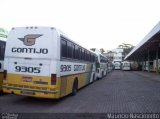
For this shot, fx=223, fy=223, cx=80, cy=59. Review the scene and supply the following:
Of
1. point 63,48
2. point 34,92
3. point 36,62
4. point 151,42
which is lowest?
point 34,92

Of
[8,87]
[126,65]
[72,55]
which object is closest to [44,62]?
[8,87]

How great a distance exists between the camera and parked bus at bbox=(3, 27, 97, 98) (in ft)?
28.1

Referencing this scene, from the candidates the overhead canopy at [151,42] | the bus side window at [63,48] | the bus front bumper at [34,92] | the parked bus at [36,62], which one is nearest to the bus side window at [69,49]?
the bus side window at [63,48]

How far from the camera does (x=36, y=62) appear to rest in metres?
8.84

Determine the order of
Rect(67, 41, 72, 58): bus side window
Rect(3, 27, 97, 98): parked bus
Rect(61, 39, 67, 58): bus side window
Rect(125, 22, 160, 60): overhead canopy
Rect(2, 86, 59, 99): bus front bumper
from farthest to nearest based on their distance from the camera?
Rect(125, 22, 160, 60): overhead canopy < Rect(67, 41, 72, 58): bus side window < Rect(61, 39, 67, 58): bus side window < Rect(3, 27, 97, 98): parked bus < Rect(2, 86, 59, 99): bus front bumper

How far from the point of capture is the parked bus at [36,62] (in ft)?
28.1

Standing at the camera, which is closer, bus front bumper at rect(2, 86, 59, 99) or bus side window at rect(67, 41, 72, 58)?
bus front bumper at rect(2, 86, 59, 99)

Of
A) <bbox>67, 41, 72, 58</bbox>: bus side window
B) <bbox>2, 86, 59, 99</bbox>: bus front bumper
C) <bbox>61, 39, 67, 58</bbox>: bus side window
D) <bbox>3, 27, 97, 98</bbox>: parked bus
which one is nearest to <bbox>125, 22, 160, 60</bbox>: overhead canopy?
<bbox>67, 41, 72, 58</bbox>: bus side window

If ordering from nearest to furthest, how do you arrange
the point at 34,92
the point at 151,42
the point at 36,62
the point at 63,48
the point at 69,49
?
the point at 34,92 < the point at 36,62 < the point at 63,48 < the point at 69,49 < the point at 151,42

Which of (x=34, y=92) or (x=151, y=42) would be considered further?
(x=151, y=42)

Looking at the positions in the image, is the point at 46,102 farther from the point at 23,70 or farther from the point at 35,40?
the point at 35,40

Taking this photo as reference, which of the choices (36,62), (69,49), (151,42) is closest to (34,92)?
(36,62)

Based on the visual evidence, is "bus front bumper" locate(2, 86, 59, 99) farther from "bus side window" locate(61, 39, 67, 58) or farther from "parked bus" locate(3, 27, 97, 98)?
"bus side window" locate(61, 39, 67, 58)

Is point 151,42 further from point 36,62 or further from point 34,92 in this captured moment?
point 34,92
